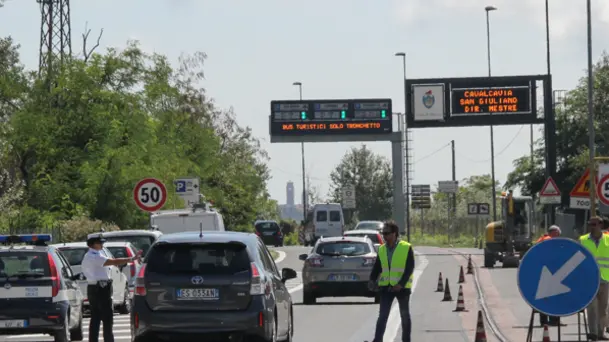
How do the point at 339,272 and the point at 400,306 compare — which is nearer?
the point at 400,306

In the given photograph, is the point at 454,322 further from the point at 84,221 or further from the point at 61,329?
the point at 84,221

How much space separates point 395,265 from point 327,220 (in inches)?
2693

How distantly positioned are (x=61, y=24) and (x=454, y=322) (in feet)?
105

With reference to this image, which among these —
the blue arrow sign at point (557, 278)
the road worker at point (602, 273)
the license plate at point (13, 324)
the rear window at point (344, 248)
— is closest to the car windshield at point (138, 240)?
the rear window at point (344, 248)

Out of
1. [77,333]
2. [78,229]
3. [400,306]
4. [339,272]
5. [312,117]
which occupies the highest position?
[312,117]

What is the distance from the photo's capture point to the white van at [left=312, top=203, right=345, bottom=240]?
8656 cm

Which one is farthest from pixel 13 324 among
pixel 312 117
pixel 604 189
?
pixel 312 117

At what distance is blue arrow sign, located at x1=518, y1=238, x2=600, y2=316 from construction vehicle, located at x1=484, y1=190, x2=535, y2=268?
38683mm

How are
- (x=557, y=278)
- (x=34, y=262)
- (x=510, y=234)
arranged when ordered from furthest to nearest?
(x=510, y=234), (x=34, y=262), (x=557, y=278)

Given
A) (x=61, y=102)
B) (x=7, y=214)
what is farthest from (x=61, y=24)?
(x=7, y=214)

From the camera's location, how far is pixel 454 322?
26.3m

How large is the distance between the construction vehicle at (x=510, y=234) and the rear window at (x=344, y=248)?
2027cm

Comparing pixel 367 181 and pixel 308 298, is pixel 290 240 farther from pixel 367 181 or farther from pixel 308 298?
pixel 308 298

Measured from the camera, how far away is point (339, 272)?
32.6 meters
